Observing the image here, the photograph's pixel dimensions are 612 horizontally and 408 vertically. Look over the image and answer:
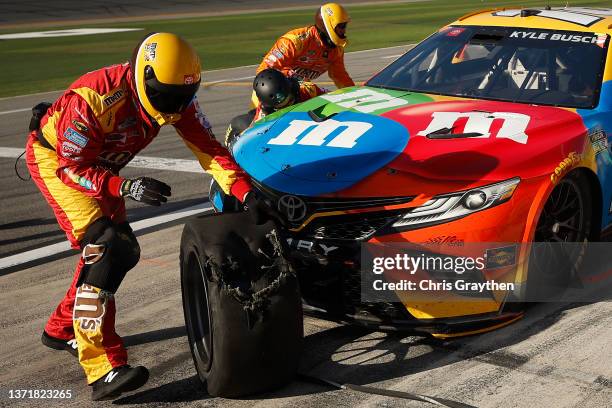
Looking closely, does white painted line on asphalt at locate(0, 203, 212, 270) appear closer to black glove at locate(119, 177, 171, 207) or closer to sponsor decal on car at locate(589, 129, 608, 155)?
black glove at locate(119, 177, 171, 207)

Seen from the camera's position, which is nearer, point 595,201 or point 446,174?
point 446,174

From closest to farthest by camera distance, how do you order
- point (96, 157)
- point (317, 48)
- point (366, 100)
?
1. point (96, 157)
2. point (366, 100)
3. point (317, 48)

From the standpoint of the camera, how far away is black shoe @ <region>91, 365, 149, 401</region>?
4582 mm

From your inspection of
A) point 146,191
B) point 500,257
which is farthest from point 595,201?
point 146,191

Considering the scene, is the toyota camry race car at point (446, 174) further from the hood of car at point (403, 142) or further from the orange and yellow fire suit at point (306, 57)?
the orange and yellow fire suit at point (306, 57)

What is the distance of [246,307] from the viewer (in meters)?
4.39

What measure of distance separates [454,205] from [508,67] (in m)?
1.96

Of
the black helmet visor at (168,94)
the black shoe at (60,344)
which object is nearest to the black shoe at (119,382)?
the black shoe at (60,344)

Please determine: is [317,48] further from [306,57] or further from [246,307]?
[246,307]

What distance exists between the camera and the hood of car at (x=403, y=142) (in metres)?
5.27

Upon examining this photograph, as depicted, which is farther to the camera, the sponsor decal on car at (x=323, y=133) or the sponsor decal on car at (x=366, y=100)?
the sponsor decal on car at (x=366, y=100)

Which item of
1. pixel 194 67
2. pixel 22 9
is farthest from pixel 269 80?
pixel 22 9

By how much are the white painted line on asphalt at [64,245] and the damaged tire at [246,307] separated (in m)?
3.01

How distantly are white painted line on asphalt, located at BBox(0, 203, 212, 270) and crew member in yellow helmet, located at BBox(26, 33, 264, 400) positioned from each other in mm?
2342
